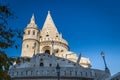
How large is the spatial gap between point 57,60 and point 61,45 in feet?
46.5

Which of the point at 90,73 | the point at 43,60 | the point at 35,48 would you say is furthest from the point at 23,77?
the point at 35,48

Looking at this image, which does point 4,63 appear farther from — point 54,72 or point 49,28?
point 49,28

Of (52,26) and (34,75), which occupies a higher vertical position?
(52,26)

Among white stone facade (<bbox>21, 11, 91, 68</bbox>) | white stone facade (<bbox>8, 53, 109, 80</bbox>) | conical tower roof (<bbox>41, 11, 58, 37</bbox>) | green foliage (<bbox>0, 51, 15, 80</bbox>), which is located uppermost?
conical tower roof (<bbox>41, 11, 58, 37</bbox>)

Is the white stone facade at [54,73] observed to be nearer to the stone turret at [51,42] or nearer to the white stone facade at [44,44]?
the white stone facade at [44,44]

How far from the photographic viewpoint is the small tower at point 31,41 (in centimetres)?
5031

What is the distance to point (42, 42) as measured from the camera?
53.0 metres

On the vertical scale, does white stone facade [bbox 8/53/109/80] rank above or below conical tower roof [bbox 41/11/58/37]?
below

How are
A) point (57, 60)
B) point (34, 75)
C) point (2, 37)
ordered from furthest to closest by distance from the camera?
point (57, 60)
point (34, 75)
point (2, 37)

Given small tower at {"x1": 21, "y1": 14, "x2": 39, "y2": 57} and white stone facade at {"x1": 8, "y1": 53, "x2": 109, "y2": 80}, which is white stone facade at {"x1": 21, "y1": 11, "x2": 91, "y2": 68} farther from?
white stone facade at {"x1": 8, "y1": 53, "x2": 109, "y2": 80}

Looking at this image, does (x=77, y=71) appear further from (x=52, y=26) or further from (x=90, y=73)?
(x=52, y=26)

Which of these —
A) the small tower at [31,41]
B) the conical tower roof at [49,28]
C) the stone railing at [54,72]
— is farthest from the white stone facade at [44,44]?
the stone railing at [54,72]

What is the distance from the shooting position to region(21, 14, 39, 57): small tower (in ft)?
165

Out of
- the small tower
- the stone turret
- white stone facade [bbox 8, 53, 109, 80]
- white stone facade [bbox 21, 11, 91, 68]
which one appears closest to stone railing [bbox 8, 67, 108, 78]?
white stone facade [bbox 8, 53, 109, 80]
